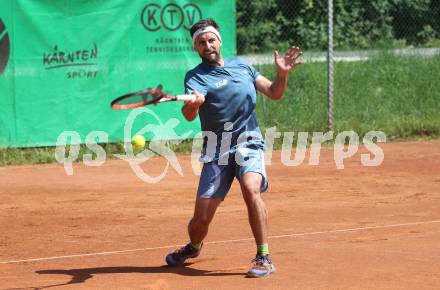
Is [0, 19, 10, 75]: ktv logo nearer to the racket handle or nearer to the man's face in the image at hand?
the man's face

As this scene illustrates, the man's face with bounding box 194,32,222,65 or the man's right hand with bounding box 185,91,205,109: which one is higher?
the man's face with bounding box 194,32,222,65

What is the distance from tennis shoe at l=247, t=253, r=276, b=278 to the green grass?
7146 mm

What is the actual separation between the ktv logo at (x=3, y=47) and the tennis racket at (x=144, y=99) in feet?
22.5

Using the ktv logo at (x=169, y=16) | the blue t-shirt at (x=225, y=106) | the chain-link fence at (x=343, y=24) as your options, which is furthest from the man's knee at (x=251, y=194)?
the chain-link fence at (x=343, y=24)

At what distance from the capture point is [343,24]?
21.3 m

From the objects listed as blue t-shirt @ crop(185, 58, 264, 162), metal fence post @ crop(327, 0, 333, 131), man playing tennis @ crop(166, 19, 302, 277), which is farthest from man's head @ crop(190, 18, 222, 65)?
metal fence post @ crop(327, 0, 333, 131)

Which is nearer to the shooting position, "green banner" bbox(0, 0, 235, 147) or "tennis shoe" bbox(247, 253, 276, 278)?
"tennis shoe" bbox(247, 253, 276, 278)

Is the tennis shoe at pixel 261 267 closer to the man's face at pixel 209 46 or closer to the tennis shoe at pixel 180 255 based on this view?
the tennis shoe at pixel 180 255

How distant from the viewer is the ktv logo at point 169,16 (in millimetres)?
14172

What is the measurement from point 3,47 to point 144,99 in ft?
23.6

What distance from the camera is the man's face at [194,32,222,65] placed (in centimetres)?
682

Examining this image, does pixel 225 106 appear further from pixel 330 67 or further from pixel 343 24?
pixel 343 24

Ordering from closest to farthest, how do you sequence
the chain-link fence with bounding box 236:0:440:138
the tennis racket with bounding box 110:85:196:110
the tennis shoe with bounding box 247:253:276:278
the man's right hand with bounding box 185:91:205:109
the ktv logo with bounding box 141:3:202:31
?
the tennis racket with bounding box 110:85:196:110 → the man's right hand with bounding box 185:91:205:109 → the tennis shoe with bounding box 247:253:276:278 → the ktv logo with bounding box 141:3:202:31 → the chain-link fence with bounding box 236:0:440:138

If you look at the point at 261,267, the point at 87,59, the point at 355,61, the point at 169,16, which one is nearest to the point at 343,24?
the point at 355,61
